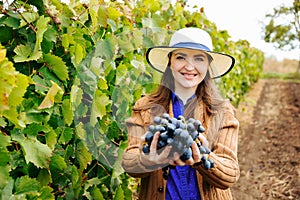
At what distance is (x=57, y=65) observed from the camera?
197 centimetres

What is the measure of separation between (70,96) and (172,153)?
662 mm

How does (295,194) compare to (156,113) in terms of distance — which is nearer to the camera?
(156,113)

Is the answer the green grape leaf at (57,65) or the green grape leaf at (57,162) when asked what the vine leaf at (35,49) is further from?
the green grape leaf at (57,162)

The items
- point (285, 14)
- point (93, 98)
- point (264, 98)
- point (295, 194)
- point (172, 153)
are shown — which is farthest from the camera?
point (285, 14)

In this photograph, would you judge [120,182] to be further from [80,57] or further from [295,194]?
[295,194]

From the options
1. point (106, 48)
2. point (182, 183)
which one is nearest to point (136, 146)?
point (182, 183)

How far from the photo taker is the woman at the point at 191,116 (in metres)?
1.88

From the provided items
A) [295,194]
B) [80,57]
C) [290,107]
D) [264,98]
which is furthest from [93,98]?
[264,98]

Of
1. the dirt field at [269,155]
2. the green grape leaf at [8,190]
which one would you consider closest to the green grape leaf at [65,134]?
the green grape leaf at [8,190]

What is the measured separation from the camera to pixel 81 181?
7.50ft

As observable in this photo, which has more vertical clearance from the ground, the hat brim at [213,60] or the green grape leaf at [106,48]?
the hat brim at [213,60]

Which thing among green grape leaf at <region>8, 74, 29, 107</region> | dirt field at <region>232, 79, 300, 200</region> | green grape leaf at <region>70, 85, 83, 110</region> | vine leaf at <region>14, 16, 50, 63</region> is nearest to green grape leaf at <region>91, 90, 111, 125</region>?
green grape leaf at <region>70, 85, 83, 110</region>

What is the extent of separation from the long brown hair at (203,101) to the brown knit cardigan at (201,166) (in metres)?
0.02

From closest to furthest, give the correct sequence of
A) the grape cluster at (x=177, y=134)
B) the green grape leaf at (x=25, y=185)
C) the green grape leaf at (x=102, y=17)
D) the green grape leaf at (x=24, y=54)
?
1. the grape cluster at (x=177, y=134)
2. the green grape leaf at (x=25, y=185)
3. the green grape leaf at (x=24, y=54)
4. the green grape leaf at (x=102, y=17)
